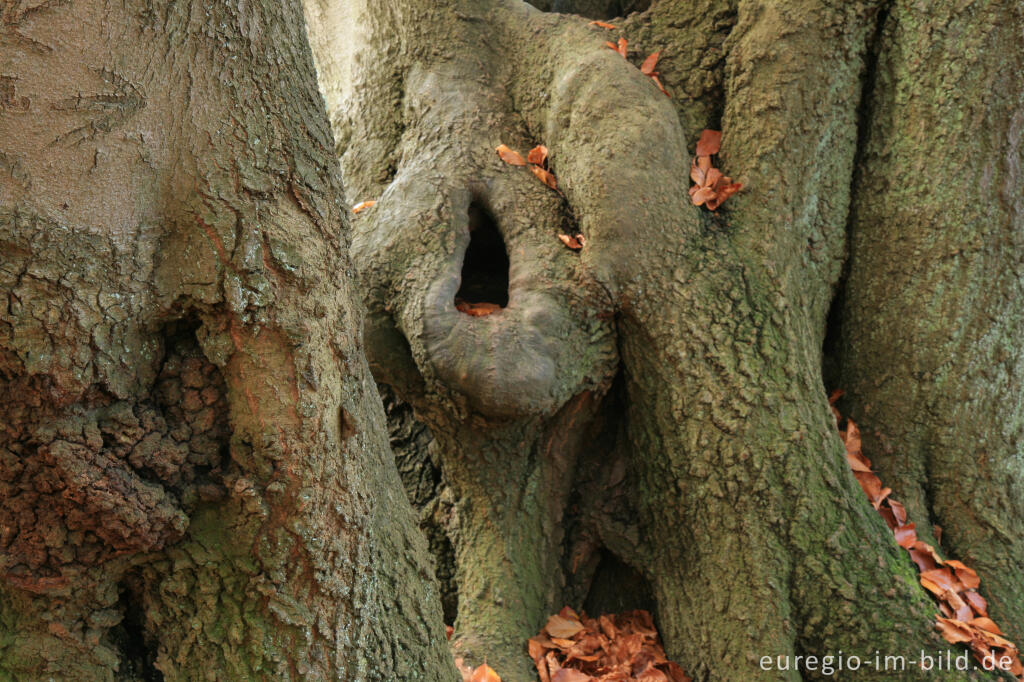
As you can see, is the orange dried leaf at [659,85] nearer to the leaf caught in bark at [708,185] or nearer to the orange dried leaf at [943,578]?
the leaf caught in bark at [708,185]

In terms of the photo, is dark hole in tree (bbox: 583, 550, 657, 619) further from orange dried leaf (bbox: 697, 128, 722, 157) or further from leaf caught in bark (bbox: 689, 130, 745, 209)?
orange dried leaf (bbox: 697, 128, 722, 157)

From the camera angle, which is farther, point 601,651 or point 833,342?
point 833,342

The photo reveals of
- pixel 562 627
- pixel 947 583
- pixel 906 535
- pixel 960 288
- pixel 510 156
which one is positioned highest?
pixel 510 156

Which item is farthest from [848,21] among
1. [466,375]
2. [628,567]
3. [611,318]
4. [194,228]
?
[194,228]

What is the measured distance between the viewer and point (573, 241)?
2688 mm

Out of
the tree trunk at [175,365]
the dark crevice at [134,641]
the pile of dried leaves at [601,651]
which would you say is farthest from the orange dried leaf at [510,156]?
the dark crevice at [134,641]

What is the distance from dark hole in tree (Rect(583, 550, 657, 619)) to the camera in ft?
9.40

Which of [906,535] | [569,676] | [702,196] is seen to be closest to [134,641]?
[569,676]

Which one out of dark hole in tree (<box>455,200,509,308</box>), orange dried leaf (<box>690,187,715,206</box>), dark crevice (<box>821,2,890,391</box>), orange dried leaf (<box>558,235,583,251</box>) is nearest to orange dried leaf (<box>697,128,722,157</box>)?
orange dried leaf (<box>690,187,715,206</box>)

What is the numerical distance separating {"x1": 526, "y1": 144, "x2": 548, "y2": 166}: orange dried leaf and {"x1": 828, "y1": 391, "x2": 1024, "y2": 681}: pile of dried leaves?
1.51 m

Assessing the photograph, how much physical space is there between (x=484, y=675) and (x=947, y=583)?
1.56 meters

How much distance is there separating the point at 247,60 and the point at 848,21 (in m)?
2.18

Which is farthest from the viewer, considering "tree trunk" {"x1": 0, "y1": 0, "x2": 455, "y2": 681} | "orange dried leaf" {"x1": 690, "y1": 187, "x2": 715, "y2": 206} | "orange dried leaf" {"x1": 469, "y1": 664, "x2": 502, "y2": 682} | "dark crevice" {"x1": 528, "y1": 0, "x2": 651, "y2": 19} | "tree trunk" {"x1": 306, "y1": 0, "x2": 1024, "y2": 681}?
"dark crevice" {"x1": 528, "y1": 0, "x2": 651, "y2": 19}

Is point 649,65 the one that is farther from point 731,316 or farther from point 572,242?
point 731,316
